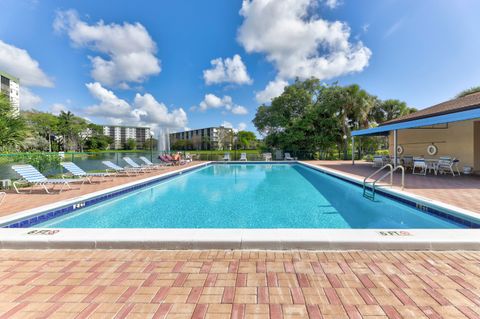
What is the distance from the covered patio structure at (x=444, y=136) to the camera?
9.14 m

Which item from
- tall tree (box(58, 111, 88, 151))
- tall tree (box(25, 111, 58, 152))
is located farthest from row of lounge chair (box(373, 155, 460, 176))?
tall tree (box(58, 111, 88, 151))

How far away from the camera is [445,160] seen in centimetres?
933

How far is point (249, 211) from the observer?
5539 millimetres

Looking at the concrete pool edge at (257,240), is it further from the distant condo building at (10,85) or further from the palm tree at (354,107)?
the distant condo building at (10,85)

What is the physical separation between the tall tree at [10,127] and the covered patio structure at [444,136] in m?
13.6

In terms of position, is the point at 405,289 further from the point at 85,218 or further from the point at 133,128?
the point at 133,128

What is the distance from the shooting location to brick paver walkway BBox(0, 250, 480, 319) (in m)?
1.68

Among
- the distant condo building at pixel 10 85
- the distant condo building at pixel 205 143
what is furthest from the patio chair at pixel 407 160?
the distant condo building at pixel 205 143

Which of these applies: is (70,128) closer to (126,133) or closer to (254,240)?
(254,240)

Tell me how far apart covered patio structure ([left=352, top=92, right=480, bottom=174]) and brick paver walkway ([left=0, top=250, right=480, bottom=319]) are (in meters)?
7.87

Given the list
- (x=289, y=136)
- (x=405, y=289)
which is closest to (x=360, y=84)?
(x=289, y=136)

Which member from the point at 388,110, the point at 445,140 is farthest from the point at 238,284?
the point at 388,110

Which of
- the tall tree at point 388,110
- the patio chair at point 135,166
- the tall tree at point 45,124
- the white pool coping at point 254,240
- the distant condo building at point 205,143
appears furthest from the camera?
the distant condo building at point 205,143

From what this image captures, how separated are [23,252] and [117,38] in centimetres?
1384
